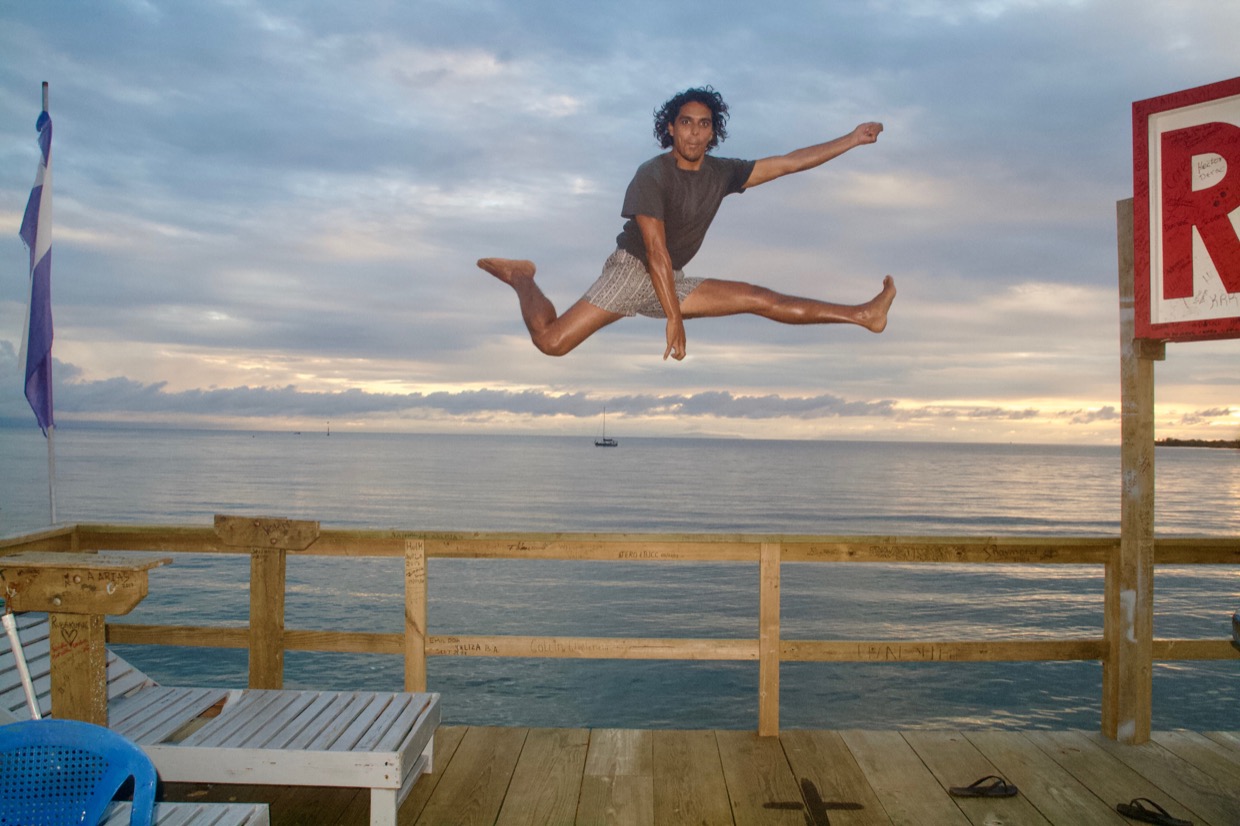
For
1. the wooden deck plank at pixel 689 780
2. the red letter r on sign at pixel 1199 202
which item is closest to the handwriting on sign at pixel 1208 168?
the red letter r on sign at pixel 1199 202

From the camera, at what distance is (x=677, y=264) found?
312 centimetres

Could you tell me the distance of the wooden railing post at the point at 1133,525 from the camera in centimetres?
361

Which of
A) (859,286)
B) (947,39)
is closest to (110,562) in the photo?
(859,286)

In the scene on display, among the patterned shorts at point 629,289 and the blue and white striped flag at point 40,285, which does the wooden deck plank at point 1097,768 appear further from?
the blue and white striped flag at point 40,285

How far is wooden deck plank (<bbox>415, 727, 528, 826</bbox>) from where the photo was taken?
9.46 feet

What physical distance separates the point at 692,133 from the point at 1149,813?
2711 mm

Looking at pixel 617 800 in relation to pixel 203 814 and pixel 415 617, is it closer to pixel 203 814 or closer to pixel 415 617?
pixel 415 617

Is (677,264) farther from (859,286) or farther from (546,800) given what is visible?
(546,800)

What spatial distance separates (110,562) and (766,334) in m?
2.33

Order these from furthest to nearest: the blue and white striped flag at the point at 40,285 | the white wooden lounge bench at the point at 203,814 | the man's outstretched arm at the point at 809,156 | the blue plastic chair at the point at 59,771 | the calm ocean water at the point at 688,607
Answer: the calm ocean water at the point at 688,607, the blue and white striped flag at the point at 40,285, the man's outstretched arm at the point at 809,156, the white wooden lounge bench at the point at 203,814, the blue plastic chair at the point at 59,771

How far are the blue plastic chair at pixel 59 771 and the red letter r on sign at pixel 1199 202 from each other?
3808 millimetres

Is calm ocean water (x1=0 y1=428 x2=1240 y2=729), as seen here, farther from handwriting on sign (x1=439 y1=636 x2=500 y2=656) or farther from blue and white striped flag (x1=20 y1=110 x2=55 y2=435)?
handwriting on sign (x1=439 y1=636 x2=500 y2=656)

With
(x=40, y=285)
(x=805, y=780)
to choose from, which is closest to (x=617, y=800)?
(x=805, y=780)

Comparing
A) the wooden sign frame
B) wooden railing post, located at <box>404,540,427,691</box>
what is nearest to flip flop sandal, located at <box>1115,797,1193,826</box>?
the wooden sign frame
